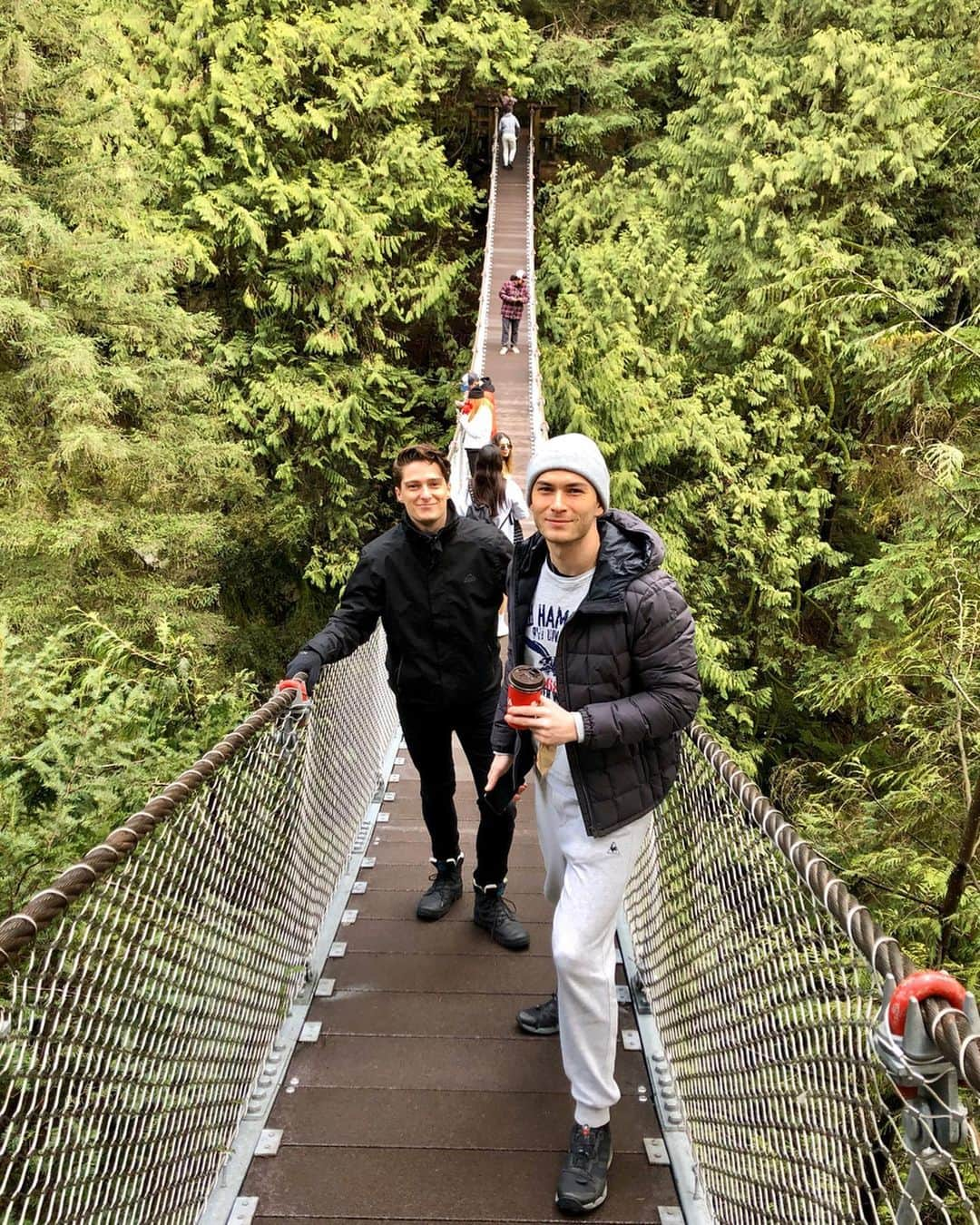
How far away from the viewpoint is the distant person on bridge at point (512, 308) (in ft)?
32.2

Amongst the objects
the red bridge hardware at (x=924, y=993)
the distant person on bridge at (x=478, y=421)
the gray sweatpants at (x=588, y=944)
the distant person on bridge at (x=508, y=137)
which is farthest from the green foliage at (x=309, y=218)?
the red bridge hardware at (x=924, y=993)

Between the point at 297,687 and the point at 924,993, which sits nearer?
the point at 924,993

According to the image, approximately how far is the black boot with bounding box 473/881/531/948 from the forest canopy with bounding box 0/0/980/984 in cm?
310

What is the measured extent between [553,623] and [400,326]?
1322 cm

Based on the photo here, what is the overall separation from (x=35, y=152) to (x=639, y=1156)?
8.38 meters

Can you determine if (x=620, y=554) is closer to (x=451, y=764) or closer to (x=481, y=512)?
(x=451, y=764)

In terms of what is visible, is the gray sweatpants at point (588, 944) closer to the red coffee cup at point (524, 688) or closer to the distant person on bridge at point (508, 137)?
the red coffee cup at point (524, 688)

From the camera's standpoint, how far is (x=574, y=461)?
1.64 m

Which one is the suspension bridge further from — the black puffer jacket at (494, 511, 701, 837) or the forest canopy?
the forest canopy

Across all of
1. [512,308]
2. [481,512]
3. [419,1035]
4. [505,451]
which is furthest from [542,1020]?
[512,308]

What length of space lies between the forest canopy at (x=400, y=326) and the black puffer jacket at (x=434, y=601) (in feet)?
10.8

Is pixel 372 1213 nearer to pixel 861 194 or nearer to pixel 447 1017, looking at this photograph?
pixel 447 1017

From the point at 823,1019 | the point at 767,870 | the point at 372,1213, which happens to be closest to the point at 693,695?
the point at 767,870

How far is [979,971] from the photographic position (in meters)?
3.64
